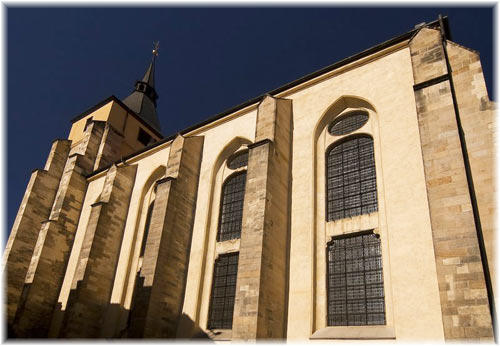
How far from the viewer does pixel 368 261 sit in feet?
34.1

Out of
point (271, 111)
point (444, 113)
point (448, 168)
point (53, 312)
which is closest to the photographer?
point (448, 168)

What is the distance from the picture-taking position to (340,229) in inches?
441

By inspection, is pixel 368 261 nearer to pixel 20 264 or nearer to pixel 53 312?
pixel 53 312

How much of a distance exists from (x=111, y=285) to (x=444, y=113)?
13.8 meters

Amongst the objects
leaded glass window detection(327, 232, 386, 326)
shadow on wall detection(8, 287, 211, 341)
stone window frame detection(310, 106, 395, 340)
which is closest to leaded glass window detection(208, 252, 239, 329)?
shadow on wall detection(8, 287, 211, 341)

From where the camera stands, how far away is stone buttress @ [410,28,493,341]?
7359mm

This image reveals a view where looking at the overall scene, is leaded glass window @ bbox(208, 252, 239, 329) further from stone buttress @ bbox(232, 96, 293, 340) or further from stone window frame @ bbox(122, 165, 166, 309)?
stone window frame @ bbox(122, 165, 166, 309)

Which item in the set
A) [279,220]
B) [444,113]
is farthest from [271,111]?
[444,113]

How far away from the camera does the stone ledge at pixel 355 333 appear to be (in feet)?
29.6

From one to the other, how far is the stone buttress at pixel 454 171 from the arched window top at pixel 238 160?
274 inches

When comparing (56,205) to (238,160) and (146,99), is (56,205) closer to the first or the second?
(238,160)

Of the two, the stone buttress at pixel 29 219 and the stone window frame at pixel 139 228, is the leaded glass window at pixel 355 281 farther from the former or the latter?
the stone buttress at pixel 29 219

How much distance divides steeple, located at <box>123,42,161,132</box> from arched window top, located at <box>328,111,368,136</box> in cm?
1946

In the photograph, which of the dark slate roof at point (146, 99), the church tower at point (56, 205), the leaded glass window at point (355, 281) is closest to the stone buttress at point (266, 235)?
the leaded glass window at point (355, 281)
